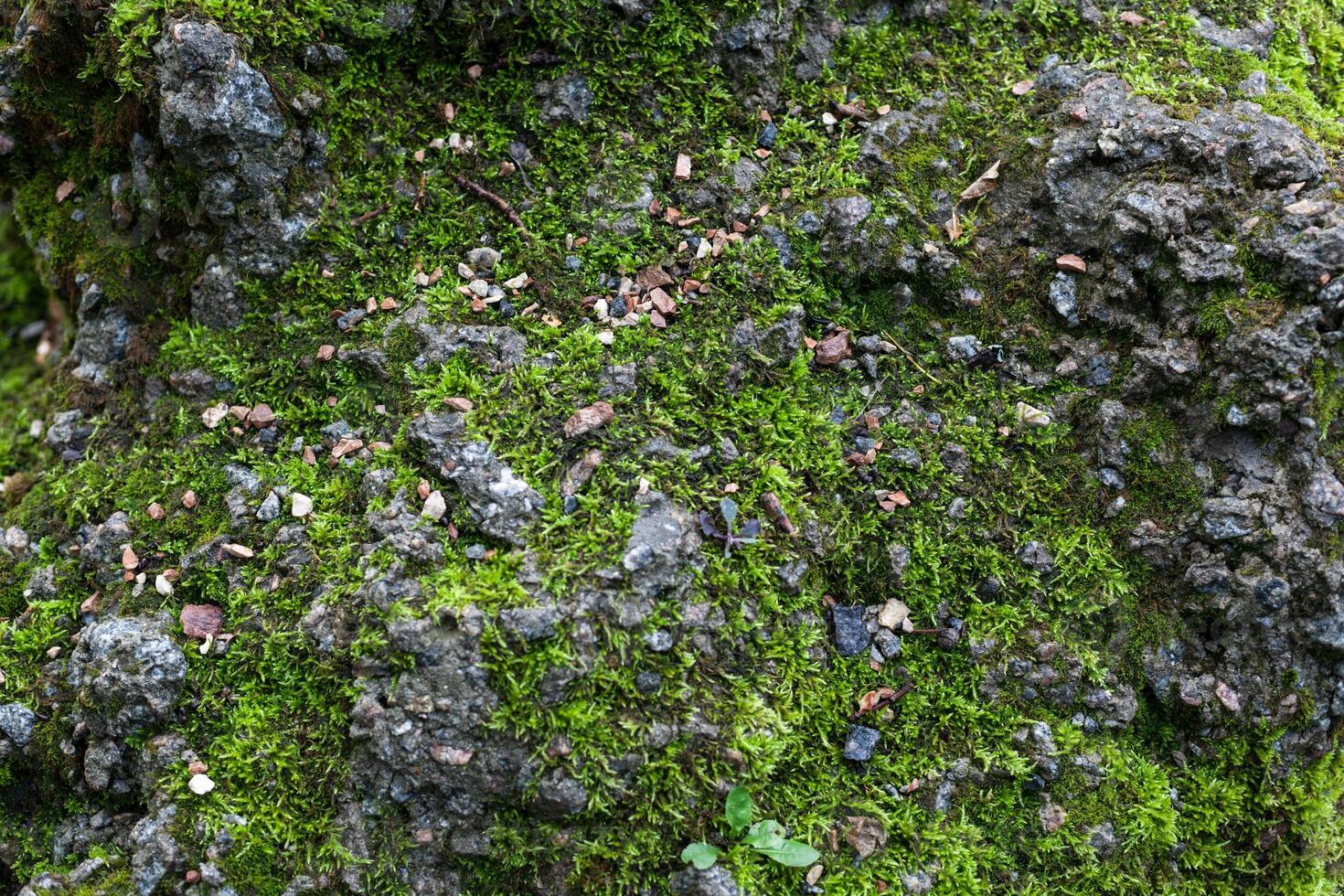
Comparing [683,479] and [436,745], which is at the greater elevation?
[683,479]

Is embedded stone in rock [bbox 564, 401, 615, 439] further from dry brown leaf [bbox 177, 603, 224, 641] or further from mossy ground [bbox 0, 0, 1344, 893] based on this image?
dry brown leaf [bbox 177, 603, 224, 641]

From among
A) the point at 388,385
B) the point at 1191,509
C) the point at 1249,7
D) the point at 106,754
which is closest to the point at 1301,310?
the point at 1191,509

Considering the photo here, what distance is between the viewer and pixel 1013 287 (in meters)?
3.53

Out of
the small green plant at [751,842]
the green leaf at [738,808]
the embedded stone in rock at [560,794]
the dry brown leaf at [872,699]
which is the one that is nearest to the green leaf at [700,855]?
the small green plant at [751,842]

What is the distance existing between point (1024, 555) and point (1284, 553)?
0.86 metres

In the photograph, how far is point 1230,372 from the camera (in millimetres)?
3227

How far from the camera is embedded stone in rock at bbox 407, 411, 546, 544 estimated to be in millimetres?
3031

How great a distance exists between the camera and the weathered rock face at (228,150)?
332cm

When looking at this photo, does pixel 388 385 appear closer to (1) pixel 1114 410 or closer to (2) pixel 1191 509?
(1) pixel 1114 410

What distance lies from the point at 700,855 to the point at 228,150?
3.03m

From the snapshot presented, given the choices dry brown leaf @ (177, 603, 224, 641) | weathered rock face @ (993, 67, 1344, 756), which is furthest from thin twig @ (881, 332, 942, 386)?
dry brown leaf @ (177, 603, 224, 641)

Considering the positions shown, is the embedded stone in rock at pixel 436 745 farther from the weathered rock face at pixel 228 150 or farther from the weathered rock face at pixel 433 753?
the weathered rock face at pixel 228 150

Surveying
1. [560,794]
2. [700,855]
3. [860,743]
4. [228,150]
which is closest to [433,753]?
[560,794]

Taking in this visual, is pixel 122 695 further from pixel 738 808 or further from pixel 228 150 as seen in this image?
pixel 738 808
